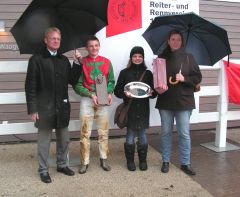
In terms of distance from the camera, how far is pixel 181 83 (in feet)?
15.0

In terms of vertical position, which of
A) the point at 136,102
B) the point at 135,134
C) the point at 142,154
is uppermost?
the point at 136,102

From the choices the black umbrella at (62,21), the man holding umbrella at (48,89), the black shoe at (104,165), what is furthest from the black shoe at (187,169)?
the black umbrella at (62,21)

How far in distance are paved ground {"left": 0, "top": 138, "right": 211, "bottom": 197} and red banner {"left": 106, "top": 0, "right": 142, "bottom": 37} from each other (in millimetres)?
2003

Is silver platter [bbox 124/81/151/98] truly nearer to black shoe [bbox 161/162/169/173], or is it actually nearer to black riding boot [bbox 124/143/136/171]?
black riding boot [bbox 124/143/136/171]

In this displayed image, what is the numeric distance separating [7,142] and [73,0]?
318 centimetres

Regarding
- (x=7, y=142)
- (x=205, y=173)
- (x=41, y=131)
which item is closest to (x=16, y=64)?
(x=41, y=131)

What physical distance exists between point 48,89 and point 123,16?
186cm

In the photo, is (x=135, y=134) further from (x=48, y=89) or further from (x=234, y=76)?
(x=234, y=76)

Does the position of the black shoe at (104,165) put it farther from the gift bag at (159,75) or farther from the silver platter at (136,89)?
the gift bag at (159,75)

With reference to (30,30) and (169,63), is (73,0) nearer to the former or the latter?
(30,30)

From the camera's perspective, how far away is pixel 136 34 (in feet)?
17.9

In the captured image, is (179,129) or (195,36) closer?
(179,129)

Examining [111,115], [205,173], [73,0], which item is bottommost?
[205,173]

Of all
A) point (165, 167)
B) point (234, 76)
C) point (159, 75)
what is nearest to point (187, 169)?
point (165, 167)
